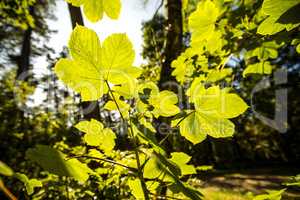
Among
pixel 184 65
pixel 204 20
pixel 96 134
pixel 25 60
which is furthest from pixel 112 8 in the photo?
pixel 25 60

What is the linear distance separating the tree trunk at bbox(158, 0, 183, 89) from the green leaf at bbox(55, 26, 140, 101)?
8.31ft

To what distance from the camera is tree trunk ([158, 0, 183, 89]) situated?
3.22 metres

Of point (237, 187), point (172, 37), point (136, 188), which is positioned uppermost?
point (172, 37)

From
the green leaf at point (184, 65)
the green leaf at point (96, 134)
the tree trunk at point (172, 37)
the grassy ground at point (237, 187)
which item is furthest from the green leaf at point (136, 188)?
the tree trunk at point (172, 37)

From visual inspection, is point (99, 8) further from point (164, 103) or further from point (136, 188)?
point (136, 188)

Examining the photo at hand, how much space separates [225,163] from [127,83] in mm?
21869

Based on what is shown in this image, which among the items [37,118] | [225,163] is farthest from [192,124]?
[225,163]

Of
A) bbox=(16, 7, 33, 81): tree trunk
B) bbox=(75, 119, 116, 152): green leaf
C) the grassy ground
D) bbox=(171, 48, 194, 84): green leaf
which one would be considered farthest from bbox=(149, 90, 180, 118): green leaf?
bbox=(16, 7, 33, 81): tree trunk

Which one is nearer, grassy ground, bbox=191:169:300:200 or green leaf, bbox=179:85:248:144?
green leaf, bbox=179:85:248:144

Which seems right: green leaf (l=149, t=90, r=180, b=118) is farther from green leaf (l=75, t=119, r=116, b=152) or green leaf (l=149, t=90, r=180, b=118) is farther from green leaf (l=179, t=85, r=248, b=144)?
green leaf (l=75, t=119, r=116, b=152)

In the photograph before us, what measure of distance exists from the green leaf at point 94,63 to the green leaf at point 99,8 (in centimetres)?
11

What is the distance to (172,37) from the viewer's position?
3.30 m

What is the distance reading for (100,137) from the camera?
0.87m

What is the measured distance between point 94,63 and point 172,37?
2.81 meters
